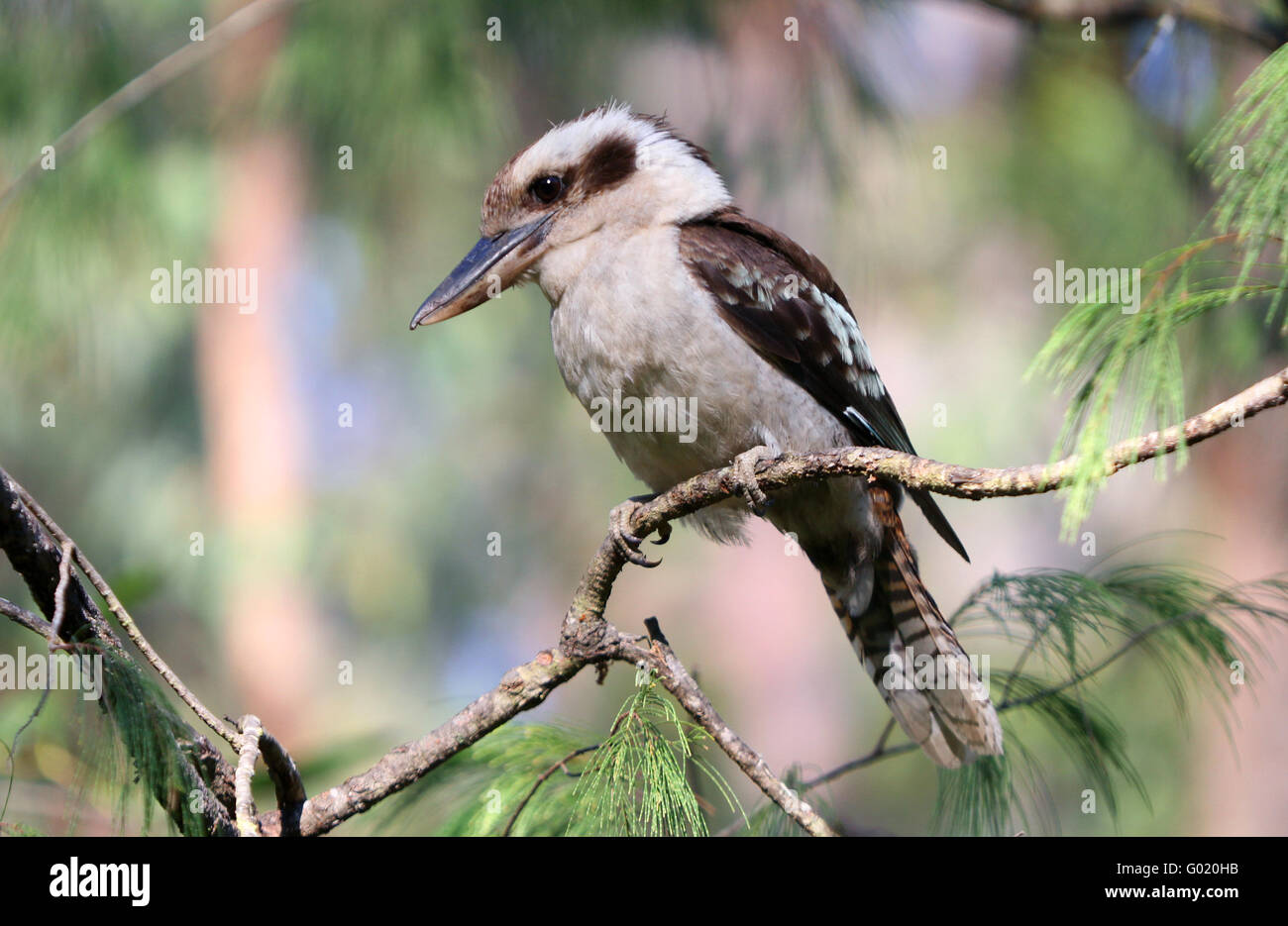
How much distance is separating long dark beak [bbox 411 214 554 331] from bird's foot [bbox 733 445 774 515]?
757 millimetres

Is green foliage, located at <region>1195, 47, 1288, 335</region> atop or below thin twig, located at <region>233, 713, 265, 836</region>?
atop

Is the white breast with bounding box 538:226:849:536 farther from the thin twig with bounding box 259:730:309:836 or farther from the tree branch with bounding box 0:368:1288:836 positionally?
the thin twig with bounding box 259:730:309:836

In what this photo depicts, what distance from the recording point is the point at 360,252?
4719 millimetres

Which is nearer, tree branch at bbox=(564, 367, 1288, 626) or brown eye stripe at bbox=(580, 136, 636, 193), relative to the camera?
tree branch at bbox=(564, 367, 1288, 626)

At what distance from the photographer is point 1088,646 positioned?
1.89 metres

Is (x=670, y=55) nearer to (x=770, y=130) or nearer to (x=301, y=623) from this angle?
(x=770, y=130)

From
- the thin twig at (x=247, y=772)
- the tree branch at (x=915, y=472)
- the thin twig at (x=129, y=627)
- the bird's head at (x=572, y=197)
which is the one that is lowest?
the thin twig at (x=247, y=772)

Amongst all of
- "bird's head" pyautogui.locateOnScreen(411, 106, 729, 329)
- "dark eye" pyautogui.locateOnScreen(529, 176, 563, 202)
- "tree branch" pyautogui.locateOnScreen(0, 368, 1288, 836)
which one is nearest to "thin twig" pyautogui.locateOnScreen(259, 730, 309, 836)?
"tree branch" pyautogui.locateOnScreen(0, 368, 1288, 836)

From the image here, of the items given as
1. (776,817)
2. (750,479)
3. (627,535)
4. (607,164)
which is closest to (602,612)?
(627,535)

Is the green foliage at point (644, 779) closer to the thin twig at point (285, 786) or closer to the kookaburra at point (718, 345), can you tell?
the thin twig at point (285, 786)

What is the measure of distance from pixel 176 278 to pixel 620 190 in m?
2.21

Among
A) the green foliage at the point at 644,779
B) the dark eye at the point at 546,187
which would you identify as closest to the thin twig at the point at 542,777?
the green foliage at the point at 644,779

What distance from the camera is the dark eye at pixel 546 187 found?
2293 mm

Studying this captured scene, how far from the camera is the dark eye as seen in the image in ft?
7.52
